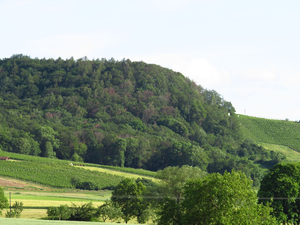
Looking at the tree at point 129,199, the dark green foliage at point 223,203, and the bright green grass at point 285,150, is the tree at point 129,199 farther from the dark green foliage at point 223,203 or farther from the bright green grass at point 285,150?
the bright green grass at point 285,150

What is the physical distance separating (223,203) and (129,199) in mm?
24726

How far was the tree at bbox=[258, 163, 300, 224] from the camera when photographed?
A: 5172cm

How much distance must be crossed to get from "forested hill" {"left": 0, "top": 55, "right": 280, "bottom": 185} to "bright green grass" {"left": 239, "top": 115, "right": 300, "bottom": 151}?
762 centimetres

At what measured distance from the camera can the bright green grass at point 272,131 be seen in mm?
168375

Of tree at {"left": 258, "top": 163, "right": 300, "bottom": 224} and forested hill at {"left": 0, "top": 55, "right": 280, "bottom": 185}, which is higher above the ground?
forested hill at {"left": 0, "top": 55, "right": 280, "bottom": 185}

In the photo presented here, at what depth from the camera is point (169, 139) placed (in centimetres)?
14550

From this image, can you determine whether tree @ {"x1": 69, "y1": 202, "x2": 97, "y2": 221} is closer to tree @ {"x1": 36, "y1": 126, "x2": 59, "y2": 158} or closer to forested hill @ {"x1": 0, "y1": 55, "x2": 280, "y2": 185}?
forested hill @ {"x1": 0, "y1": 55, "x2": 280, "y2": 185}

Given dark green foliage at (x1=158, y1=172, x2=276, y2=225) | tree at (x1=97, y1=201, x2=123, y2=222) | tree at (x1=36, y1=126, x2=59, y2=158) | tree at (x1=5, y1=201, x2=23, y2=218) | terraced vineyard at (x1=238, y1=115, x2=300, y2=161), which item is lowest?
tree at (x1=5, y1=201, x2=23, y2=218)

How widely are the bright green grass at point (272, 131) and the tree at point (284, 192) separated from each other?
11003 cm

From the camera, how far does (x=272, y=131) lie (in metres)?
179

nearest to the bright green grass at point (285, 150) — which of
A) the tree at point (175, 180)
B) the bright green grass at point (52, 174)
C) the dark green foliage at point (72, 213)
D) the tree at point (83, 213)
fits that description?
the bright green grass at point (52, 174)

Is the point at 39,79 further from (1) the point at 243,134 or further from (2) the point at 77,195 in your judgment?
(2) the point at 77,195

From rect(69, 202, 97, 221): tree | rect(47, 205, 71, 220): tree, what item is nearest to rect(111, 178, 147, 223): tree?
rect(69, 202, 97, 221): tree

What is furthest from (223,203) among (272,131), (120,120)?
(272,131)
